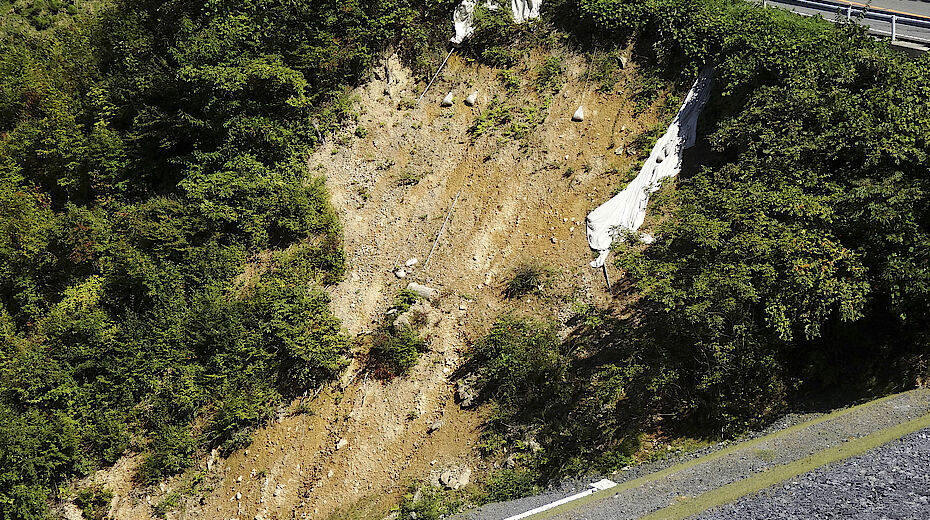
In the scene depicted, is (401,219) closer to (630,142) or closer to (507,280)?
(507,280)

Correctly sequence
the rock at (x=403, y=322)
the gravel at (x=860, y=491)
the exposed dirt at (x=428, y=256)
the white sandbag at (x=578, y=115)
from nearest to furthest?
the gravel at (x=860, y=491)
the exposed dirt at (x=428, y=256)
the rock at (x=403, y=322)
the white sandbag at (x=578, y=115)

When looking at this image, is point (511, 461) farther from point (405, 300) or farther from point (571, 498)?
point (405, 300)

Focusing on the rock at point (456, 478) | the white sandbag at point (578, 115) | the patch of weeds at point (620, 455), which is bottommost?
the rock at point (456, 478)

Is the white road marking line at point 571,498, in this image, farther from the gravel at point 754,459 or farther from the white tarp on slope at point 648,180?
the white tarp on slope at point 648,180

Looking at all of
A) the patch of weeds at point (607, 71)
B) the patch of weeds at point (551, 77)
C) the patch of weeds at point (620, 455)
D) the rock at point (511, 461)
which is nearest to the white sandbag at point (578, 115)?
the patch of weeds at point (607, 71)

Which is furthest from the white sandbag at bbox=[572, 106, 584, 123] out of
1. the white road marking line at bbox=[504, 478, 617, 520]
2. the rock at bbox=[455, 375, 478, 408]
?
the white road marking line at bbox=[504, 478, 617, 520]

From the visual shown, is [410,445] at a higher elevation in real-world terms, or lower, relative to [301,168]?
lower

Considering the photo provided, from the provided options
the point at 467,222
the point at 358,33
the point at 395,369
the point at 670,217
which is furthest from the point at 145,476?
the point at 670,217
